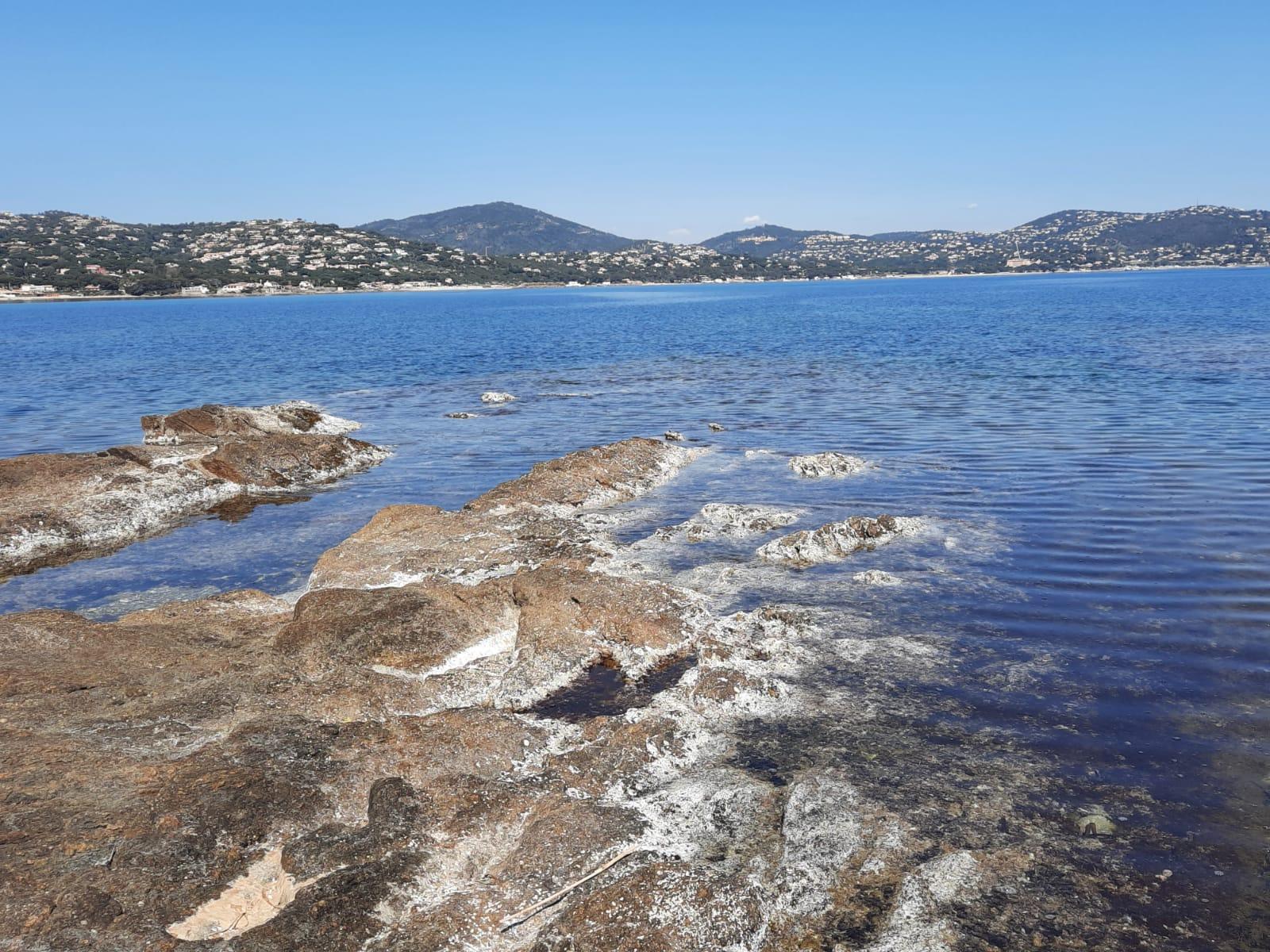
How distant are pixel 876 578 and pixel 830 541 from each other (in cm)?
166

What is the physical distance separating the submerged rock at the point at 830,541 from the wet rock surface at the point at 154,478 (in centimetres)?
1434

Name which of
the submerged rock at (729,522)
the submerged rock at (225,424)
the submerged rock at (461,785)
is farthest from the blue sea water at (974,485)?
the submerged rock at (225,424)

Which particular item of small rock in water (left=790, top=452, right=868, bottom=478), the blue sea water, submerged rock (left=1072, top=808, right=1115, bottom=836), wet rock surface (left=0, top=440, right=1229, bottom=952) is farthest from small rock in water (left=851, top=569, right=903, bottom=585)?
small rock in water (left=790, top=452, right=868, bottom=478)

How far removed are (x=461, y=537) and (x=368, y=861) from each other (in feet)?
32.0

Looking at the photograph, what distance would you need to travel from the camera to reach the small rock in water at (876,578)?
541 inches

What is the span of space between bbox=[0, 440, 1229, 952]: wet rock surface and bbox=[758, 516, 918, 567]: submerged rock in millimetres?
2692

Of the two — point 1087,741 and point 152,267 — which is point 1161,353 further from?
point 152,267

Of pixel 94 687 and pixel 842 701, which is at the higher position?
pixel 94 687

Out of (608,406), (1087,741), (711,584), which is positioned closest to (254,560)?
(711,584)

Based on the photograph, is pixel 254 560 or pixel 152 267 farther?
pixel 152 267

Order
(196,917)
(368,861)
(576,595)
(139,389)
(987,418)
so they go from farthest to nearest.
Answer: (139,389) < (987,418) < (576,595) < (368,861) < (196,917)

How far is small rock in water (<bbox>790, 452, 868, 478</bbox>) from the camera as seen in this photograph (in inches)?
843

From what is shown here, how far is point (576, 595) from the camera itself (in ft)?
39.7

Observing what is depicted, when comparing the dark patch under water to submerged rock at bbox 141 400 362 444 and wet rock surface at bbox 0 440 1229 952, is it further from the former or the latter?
submerged rock at bbox 141 400 362 444
